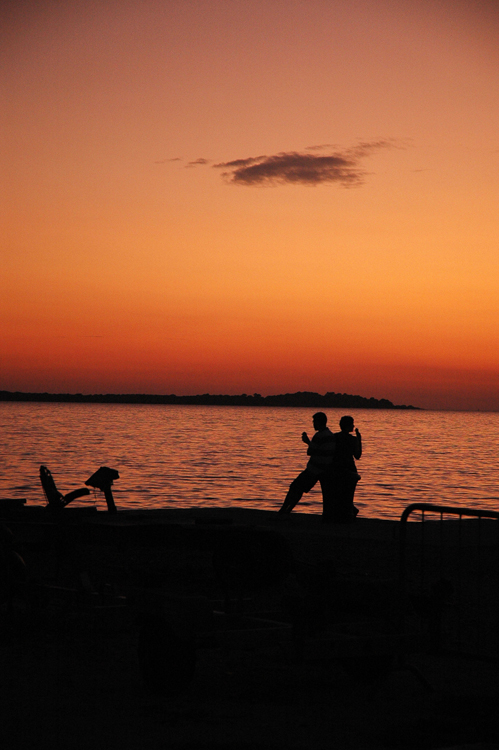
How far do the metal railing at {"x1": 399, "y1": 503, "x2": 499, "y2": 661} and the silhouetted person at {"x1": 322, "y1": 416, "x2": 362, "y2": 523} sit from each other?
1.21m

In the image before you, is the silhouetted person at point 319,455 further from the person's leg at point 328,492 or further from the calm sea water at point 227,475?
the calm sea water at point 227,475

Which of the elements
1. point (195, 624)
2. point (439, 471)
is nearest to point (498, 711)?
point (195, 624)

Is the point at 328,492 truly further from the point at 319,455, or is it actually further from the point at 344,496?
the point at 319,455

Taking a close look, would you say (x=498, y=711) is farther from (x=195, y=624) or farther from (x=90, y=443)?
(x=90, y=443)

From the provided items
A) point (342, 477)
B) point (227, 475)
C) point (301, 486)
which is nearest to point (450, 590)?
point (342, 477)

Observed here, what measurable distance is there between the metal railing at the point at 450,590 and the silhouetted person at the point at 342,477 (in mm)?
1213

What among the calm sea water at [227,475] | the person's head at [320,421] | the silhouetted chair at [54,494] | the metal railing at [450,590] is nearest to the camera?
the metal railing at [450,590]

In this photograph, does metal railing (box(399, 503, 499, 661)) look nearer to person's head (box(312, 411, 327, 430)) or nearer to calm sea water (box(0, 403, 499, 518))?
person's head (box(312, 411, 327, 430))

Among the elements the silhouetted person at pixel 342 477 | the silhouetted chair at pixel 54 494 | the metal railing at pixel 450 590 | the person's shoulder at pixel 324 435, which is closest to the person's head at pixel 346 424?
the silhouetted person at pixel 342 477

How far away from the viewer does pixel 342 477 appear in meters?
13.4

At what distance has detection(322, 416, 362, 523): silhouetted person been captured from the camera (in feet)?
44.1

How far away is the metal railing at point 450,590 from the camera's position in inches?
245

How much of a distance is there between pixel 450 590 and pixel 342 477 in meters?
7.26

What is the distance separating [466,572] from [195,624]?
249 inches
